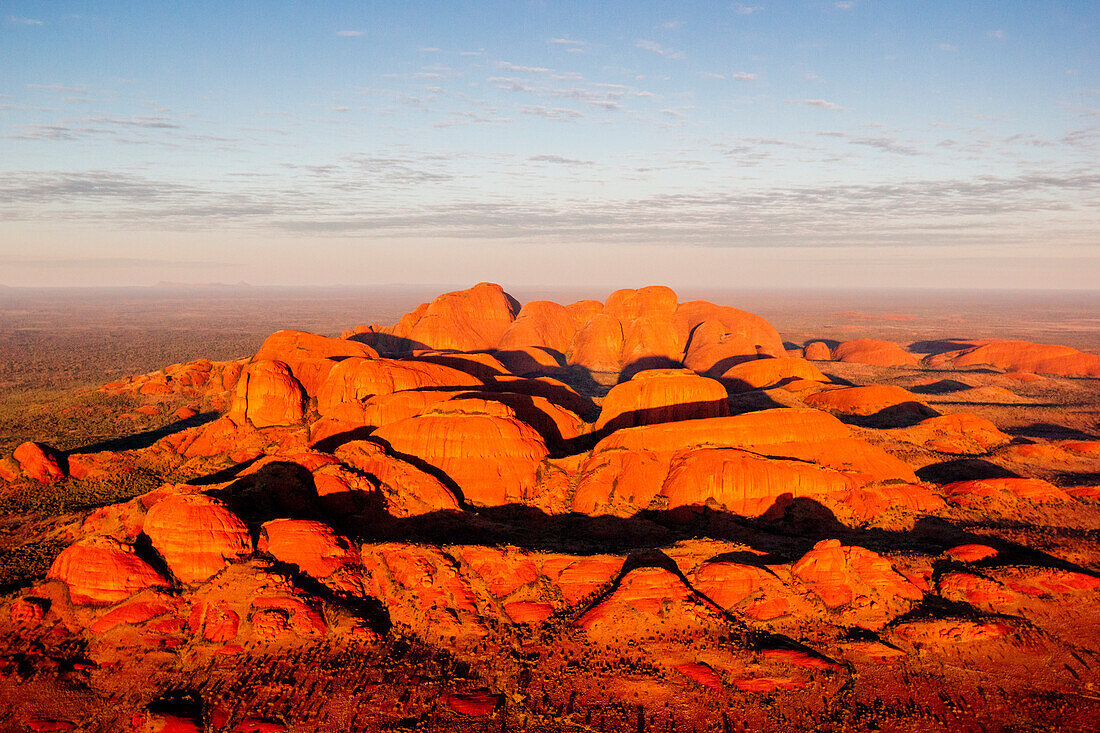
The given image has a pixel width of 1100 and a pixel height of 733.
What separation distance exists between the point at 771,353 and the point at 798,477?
219ft

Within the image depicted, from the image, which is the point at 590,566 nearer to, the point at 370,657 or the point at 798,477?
the point at 370,657

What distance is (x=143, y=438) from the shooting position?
190ft

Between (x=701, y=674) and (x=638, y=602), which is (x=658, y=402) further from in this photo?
(x=701, y=674)

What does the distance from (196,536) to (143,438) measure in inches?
1562

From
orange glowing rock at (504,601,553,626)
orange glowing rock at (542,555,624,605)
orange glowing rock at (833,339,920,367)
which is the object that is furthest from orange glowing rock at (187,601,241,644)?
orange glowing rock at (833,339,920,367)

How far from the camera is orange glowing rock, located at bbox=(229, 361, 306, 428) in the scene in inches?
2047

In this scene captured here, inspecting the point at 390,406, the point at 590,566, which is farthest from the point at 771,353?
the point at 590,566

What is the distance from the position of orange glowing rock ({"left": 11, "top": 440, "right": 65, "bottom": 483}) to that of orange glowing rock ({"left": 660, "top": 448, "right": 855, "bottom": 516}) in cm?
4238

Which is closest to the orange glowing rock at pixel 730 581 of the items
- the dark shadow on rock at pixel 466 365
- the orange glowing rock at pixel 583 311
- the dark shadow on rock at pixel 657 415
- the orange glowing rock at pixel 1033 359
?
the dark shadow on rock at pixel 657 415

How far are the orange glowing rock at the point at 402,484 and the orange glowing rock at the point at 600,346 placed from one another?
60398 mm

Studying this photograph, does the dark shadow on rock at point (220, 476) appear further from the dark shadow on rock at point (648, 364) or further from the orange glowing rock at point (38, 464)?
the dark shadow on rock at point (648, 364)

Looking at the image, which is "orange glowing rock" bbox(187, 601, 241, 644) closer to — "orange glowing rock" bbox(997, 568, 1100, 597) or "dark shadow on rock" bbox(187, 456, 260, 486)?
"dark shadow on rock" bbox(187, 456, 260, 486)

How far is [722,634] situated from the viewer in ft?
76.9

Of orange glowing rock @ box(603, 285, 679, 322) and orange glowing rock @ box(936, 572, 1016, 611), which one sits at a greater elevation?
orange glowing rock @ box(603, 285, 679, 322)
